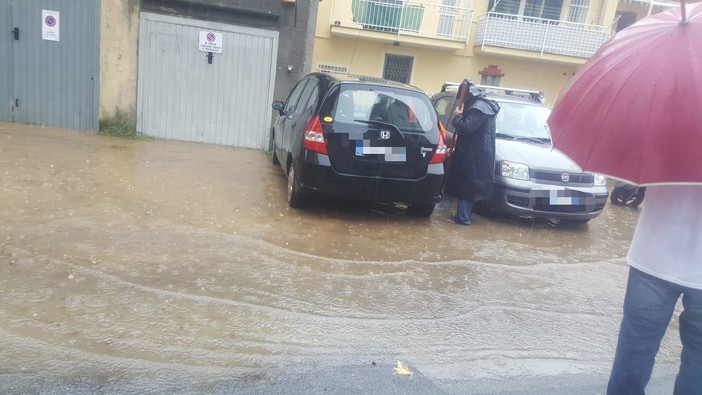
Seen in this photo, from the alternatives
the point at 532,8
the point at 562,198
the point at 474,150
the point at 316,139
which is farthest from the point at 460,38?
the point at 316,139

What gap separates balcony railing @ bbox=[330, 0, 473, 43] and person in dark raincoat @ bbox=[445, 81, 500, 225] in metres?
12.2

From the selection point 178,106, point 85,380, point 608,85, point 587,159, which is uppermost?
point 608,85


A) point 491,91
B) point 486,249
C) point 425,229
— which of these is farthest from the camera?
point 491,91

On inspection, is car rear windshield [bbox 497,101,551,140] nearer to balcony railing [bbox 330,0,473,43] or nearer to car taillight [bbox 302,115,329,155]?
car taillight [bbox 302,115,329,155]

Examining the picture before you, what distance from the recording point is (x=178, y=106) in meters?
10.1

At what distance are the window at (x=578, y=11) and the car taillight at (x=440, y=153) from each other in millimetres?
16960

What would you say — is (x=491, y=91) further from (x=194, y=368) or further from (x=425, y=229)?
(x=194, y=368)

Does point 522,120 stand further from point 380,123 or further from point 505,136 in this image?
point 380,123

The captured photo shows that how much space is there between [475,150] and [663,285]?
4.30 m

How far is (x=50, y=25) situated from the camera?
9.38m

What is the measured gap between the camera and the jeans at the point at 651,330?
245cm

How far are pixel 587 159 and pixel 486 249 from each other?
3.76 metres

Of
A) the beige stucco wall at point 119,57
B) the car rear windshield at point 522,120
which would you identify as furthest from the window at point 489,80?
the beige stucco wall at point 119,57

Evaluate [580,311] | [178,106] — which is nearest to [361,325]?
[580,311]
